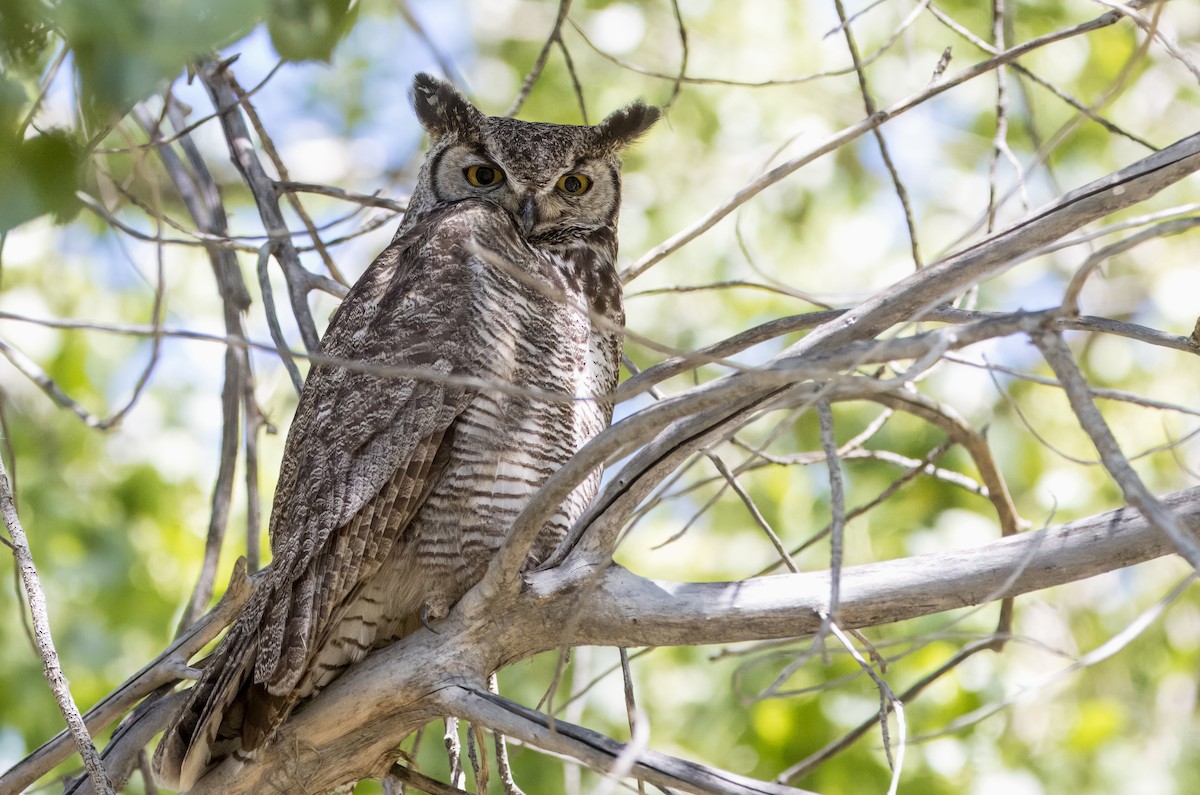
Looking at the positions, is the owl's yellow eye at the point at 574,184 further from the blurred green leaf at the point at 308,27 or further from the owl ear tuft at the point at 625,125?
the blurred green leaf at the point at 308,27

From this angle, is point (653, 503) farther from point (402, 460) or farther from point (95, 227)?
point (95, 227)

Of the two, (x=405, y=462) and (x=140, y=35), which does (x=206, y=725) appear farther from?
(x=140, y=35)

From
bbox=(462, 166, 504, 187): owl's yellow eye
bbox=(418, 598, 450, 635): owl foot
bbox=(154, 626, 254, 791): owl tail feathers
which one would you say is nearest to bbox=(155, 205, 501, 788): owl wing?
bbox=(154, 626, 254, 791): owl tail feathers

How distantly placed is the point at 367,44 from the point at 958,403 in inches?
131

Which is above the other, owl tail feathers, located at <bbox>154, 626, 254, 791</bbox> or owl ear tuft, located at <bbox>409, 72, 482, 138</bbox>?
owl ear tuft, located at <bbox>409, 72, 482, 138</bbox>

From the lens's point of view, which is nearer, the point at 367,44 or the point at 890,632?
the point at 890,632

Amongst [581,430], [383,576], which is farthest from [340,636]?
[581,430]

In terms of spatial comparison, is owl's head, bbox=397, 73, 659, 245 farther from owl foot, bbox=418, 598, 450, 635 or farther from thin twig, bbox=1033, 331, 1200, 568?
thin twig, bbox=1033, 331, 1200, 568

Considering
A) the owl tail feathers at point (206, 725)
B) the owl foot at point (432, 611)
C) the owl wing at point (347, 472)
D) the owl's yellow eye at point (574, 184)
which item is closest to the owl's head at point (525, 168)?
the owl's yellow eye at point (574, 184)

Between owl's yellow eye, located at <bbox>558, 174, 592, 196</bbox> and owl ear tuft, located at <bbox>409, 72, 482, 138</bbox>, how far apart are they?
0.77 feet

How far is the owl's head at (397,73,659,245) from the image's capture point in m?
2.51

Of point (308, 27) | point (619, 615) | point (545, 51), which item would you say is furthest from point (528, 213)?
point (308, 27)

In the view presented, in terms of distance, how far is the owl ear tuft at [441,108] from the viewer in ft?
8.62

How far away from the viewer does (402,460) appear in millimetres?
1971
